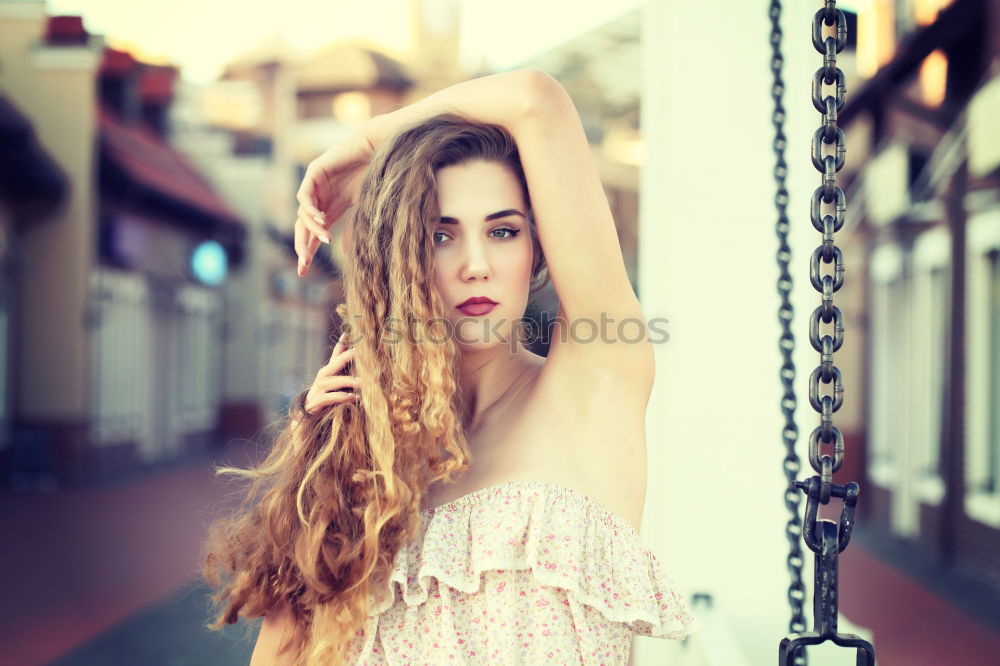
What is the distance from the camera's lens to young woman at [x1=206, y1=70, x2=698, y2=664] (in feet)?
4.60

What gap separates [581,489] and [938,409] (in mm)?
7977

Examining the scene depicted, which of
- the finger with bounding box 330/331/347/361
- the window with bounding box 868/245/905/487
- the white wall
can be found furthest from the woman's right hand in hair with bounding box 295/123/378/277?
the window with bounding box 868/245/905/487

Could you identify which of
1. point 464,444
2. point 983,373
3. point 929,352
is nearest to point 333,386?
point 464,444

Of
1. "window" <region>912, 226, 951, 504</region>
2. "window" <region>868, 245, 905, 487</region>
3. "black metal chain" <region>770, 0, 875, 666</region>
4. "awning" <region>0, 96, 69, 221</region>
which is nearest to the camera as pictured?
"black metal chain" <region>770, 0, 875, 666</region>

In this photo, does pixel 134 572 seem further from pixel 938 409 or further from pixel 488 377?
pixel 938 409

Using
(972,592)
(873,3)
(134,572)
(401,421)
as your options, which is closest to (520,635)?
(401,421)

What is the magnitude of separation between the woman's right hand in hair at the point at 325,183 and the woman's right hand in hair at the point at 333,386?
219 mm

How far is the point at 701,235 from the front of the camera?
171 centimetres

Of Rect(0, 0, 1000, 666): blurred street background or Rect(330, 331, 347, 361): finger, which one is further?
Rect(0, 0, 1000, 666): blurred street background

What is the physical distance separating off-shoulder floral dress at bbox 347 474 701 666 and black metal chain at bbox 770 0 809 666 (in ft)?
0.70

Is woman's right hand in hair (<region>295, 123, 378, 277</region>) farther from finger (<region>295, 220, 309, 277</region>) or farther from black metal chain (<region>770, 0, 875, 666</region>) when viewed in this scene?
black metal chain (<region>770, 0, 875, 666</region>)

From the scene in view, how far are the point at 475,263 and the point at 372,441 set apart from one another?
36 cm

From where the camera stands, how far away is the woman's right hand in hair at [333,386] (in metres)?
1.51

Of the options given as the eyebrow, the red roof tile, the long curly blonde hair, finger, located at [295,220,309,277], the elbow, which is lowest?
the long curly blonde hair
